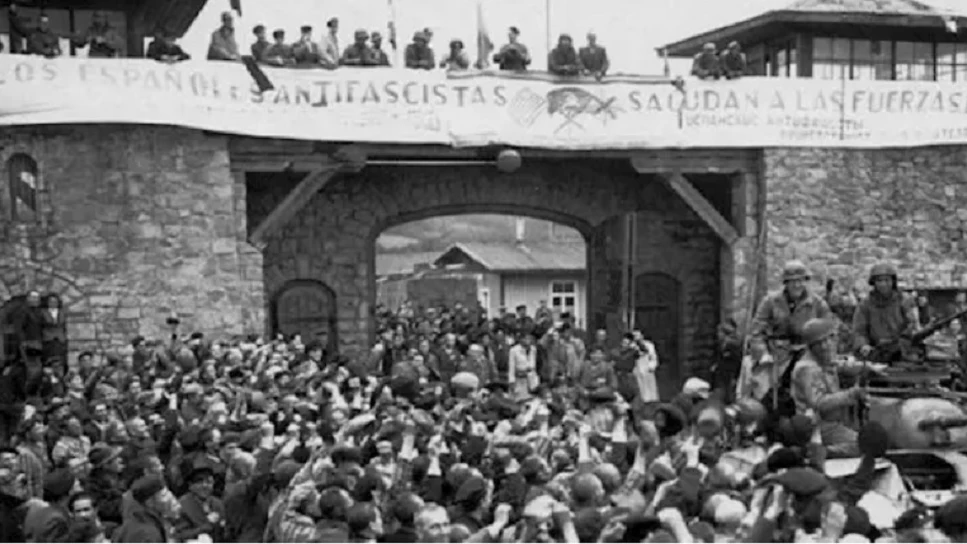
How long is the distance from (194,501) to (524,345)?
9691 mm

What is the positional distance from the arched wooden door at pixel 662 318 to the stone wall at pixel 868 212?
251 cm

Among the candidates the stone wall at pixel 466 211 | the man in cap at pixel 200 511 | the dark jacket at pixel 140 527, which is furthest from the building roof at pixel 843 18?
the dark jacket at pixel 140 527

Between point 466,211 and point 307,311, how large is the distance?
10.4 feet

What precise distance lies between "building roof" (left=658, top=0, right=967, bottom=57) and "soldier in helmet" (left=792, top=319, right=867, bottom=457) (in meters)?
11.6

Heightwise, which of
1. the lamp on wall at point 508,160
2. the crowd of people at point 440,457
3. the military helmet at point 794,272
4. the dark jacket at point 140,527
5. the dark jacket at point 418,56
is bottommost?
the dark jacket at point 140,527

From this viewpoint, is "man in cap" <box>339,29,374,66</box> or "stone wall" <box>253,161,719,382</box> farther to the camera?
"stone wall" <box>253,161,719,382</box>

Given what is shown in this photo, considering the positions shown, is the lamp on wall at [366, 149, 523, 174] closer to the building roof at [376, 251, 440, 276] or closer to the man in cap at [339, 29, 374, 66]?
the man in cap at [339, 29, 374, 66]

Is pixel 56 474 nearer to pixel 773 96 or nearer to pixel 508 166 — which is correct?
pixel 508 166

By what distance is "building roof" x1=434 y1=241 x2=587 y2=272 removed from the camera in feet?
128

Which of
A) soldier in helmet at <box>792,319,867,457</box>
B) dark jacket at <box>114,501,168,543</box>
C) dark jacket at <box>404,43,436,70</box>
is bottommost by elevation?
dark jacket at <box>114,501,168,543</box>

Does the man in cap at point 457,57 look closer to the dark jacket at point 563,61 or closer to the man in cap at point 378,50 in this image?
the man in cap at point 378,50

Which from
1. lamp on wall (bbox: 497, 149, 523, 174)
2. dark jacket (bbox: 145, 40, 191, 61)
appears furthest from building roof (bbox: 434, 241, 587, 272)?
dark jacket (bbox: 145, 40, 191, 61)

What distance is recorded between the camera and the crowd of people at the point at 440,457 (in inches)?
287

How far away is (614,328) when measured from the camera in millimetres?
21375
